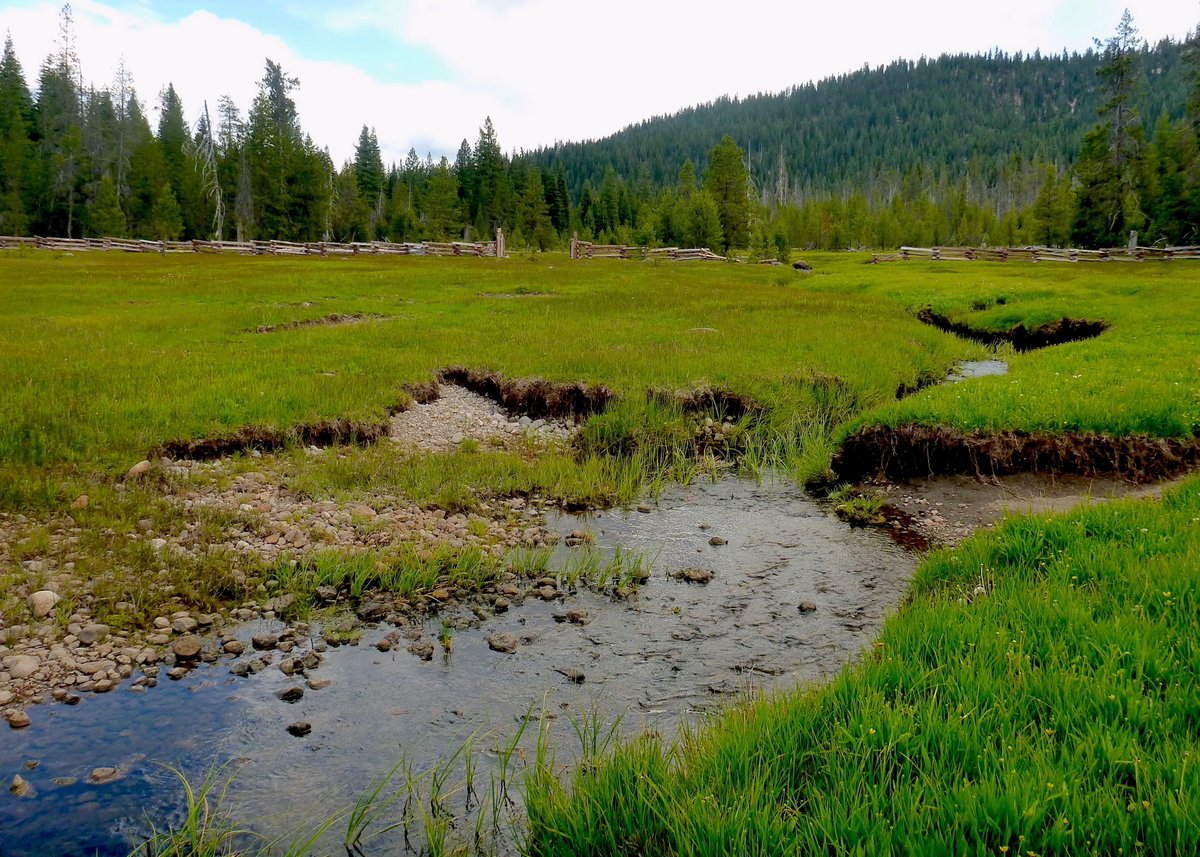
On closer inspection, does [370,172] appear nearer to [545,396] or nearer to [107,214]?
[107,214]

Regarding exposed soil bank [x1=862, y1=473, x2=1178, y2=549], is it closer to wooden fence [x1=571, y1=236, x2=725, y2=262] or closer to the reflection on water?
the reflection on water

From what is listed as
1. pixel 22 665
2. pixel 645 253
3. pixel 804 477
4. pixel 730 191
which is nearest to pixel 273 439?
pixel 22 665

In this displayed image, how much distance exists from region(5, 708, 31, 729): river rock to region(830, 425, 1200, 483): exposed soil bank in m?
11.6

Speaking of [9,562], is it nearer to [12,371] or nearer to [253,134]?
[12,371]

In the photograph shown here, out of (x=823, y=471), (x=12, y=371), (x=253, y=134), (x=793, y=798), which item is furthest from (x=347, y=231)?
(x=793, y=798)

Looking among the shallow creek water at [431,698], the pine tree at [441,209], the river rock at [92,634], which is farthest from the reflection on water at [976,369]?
the pine tree at [441,209]

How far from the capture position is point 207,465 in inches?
437

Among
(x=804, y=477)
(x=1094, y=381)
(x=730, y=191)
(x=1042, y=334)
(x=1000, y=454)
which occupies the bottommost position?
(x=804, y=477)

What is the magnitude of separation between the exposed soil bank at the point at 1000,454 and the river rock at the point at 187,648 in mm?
10342

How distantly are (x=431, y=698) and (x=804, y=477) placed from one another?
850cm

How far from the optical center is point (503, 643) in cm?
696

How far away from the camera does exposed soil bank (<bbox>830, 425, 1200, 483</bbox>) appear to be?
11422 mm

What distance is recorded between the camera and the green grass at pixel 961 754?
328 centimetres

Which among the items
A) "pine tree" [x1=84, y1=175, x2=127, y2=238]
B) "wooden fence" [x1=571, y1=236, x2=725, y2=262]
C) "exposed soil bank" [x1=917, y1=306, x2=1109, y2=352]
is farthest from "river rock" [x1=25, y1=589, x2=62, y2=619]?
"pine tree" [x1=84, y1=175, x2=127, y2=238]
